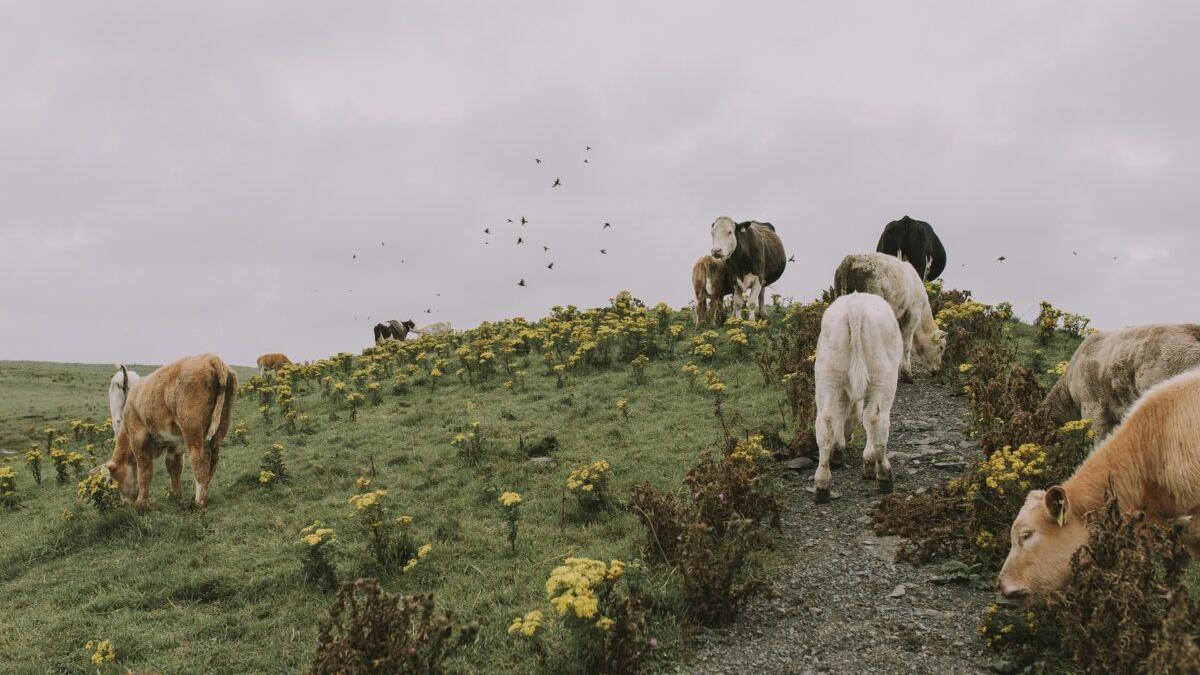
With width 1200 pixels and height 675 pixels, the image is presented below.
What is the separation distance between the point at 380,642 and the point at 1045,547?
465 cm

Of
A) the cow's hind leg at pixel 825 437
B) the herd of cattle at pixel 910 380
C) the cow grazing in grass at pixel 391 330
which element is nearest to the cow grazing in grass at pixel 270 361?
the cow grazing in grass at pixel 391 330

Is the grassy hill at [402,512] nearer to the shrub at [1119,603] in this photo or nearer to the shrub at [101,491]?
the shrub at [101,491]

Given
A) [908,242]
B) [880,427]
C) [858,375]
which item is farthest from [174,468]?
[908,242]

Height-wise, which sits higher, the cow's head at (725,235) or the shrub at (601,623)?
the cow's head at (725,235)

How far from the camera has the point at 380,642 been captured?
4.19 meters

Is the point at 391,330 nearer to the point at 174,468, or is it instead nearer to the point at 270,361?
the point at 270,361

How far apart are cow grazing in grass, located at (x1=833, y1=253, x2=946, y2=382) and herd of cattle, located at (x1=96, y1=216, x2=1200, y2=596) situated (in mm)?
19

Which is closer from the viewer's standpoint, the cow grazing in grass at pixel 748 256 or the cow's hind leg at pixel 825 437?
the cow's hind leg at pixel 825 437

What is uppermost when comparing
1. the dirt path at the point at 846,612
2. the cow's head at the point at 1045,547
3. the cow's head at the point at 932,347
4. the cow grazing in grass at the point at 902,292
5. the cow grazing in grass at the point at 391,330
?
the cow grazing in grass at the point at 391,330

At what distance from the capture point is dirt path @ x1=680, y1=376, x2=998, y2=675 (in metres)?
4.94

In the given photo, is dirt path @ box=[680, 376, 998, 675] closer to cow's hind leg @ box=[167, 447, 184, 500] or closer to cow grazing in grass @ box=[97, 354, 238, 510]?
cow grazing in grass @ box=[97, 354, 238, 510]

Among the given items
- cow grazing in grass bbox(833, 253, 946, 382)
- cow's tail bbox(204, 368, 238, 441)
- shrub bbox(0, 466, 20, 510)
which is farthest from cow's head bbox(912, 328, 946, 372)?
shrub bbox(0, 466, 20, 510)

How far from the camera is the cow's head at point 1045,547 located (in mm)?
4656

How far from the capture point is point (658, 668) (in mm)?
5016
